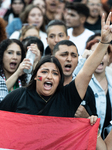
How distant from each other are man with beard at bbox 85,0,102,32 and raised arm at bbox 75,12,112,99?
406 cm

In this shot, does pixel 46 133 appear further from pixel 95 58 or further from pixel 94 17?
pixel 94 17

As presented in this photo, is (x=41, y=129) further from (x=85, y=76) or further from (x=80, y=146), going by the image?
(x=85, y=76)

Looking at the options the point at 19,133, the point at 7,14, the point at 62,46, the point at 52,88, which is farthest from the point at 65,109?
the point at 7,14

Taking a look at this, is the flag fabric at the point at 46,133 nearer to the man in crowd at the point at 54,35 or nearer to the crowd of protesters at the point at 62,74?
the crowd of protesters at the point at 62,74

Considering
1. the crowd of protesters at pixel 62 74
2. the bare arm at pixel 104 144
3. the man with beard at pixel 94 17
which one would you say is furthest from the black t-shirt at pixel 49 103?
the man with beard at pixel 94 17

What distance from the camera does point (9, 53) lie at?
420 cm

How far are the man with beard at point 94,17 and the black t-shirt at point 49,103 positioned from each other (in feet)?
13.2

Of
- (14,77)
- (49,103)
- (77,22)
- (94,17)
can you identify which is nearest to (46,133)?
(49,103)

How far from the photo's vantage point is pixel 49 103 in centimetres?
303

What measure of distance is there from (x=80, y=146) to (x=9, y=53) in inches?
70.8

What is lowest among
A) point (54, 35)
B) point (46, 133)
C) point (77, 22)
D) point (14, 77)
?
point (46, 133)

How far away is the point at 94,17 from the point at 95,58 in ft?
14.0

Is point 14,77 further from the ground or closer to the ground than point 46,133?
further from the ground

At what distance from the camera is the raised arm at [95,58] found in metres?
2.79
